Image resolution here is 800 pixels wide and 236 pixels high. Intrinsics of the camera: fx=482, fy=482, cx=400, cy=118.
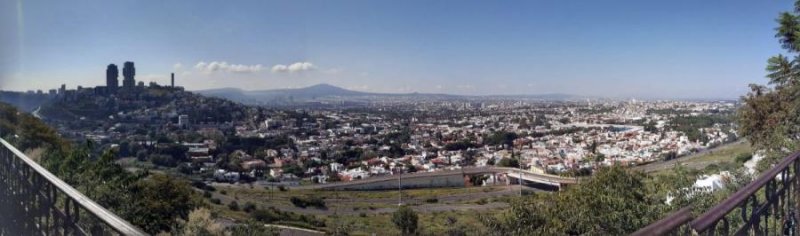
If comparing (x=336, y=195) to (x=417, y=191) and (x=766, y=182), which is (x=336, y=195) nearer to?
(x=417, y=191)

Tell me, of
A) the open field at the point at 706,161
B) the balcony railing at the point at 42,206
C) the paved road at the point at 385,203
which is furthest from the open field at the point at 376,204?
the balcony railing at the point at 42,206

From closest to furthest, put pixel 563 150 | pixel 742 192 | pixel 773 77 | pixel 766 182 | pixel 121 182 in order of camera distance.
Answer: pixel 742 192 < pixel 766 182 < pixel 121 182 < pixel 773 77 < pixel 563 150

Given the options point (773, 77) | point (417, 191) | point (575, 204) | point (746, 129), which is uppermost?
point (773, 77)

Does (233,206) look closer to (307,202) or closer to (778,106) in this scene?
(307,202)

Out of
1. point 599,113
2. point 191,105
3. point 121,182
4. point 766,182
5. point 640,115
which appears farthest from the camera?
point 599,113

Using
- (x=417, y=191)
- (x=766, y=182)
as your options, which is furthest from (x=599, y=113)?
(x=766, y=182)

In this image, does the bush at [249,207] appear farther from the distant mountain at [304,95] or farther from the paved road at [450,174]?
the distant mountain at [304,95]

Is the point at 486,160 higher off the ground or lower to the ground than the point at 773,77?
lower

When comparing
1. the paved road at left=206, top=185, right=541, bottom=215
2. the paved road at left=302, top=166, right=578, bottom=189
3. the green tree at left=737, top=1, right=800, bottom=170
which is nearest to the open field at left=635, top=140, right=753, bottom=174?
the green tree at left=737, top=1, right=800, bottom=170
